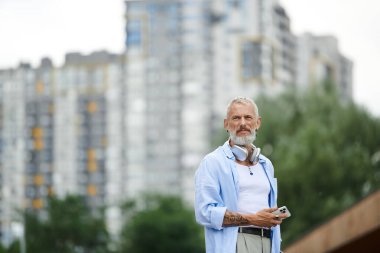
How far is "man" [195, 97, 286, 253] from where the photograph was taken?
678 cm

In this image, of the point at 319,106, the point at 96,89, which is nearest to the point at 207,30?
the point at 96,89

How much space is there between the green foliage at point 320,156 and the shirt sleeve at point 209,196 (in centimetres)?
4374

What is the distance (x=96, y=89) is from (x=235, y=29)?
28.7m

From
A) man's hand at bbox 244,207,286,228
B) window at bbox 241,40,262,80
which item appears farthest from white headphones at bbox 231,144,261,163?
window at bbox 241,40,262,80

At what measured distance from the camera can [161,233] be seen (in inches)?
3858

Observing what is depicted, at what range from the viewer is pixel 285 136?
5697cm

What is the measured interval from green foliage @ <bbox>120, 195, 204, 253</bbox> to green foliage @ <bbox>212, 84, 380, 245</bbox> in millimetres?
37595

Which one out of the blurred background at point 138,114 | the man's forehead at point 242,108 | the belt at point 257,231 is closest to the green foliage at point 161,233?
the blurred background at point 138,114

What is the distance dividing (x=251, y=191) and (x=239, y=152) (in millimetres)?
225

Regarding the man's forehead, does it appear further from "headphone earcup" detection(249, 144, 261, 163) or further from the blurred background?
the blurred background

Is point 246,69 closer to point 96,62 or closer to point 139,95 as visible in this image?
point 139,95

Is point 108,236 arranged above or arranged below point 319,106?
below

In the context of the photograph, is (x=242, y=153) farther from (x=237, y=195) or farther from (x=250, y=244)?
(x=250, y=244)

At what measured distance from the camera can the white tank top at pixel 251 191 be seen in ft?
22.7
